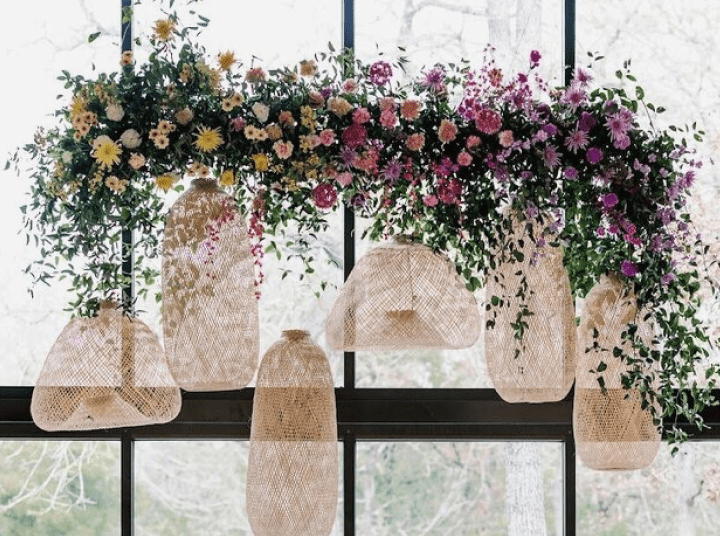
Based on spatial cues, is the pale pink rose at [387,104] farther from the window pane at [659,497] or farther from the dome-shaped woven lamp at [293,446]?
the window pane at [659,497]

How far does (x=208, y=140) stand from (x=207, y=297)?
51cm

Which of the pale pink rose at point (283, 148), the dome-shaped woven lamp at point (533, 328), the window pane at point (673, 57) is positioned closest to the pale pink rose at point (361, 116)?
the pale pink rose at point (283, 148)

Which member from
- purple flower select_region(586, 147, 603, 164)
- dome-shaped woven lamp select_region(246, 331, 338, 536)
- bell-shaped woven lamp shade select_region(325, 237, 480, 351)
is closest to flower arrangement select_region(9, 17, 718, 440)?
purple flower select_region(586, 147, 603, 164)

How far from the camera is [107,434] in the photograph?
4316mm

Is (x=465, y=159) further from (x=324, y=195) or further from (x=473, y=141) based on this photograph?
(x=324, y=195)

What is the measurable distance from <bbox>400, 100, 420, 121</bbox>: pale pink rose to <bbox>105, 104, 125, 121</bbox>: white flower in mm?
919

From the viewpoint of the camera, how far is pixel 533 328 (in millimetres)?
3789

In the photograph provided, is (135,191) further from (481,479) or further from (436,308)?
(481,479)

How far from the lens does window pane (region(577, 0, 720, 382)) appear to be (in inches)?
173

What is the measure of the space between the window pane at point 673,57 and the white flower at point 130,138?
178cm

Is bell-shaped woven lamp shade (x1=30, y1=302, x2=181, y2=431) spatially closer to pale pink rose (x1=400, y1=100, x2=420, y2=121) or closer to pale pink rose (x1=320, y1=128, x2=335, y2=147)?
pale pink rose (x1=320, y1=128, x2=335, y2=147)

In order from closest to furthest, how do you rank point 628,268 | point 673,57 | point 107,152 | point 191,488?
point 107,152, point 628,268, point 191,488, point 673,57

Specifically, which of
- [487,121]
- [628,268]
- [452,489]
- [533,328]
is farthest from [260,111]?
[452,489]

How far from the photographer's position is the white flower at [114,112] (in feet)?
12.1
